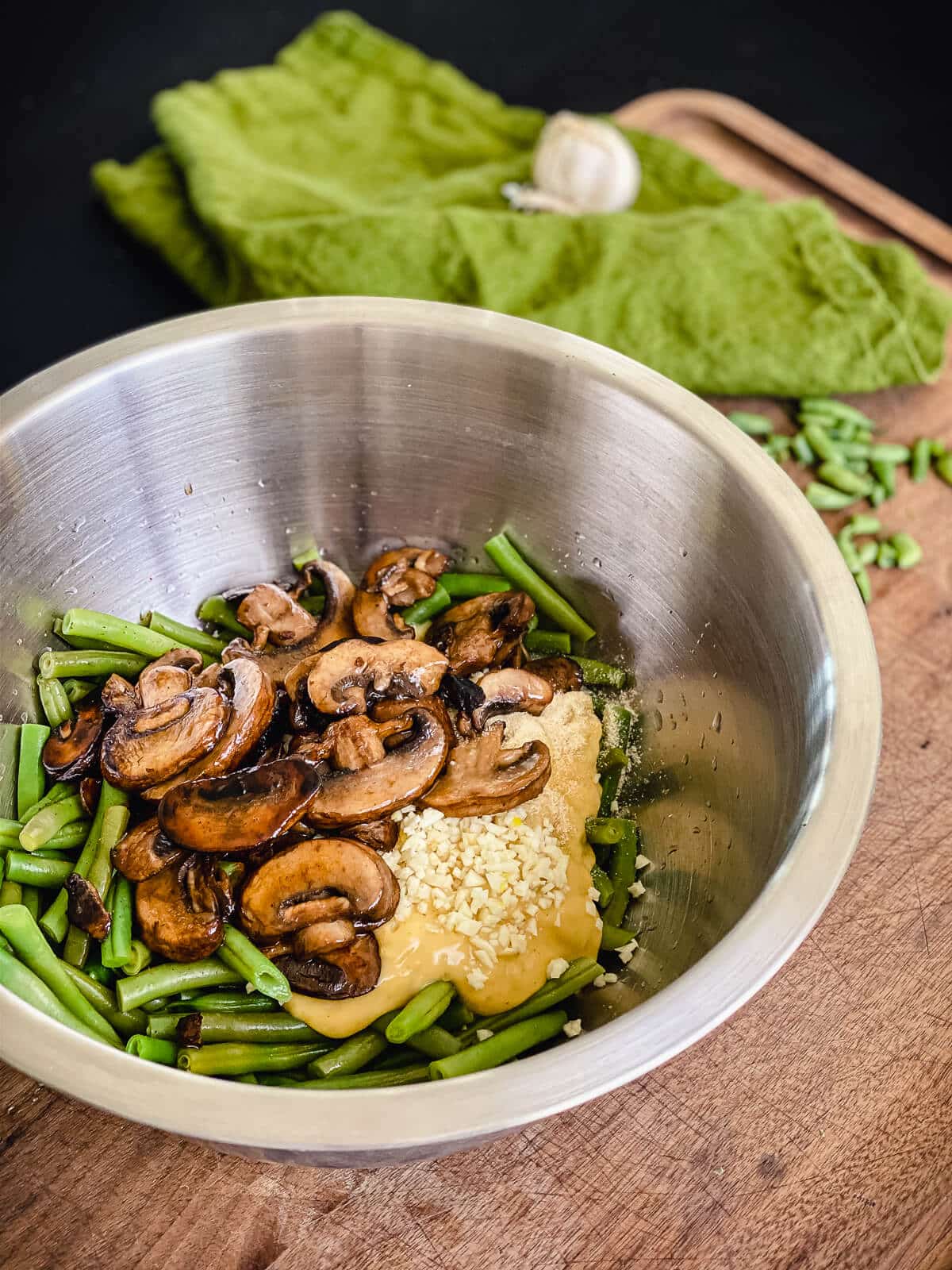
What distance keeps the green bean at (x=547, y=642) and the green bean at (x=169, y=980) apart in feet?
2.64

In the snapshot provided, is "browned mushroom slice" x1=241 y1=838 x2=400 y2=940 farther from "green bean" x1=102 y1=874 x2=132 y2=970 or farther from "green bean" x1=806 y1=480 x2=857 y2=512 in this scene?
"green bean" x1=806 y1=480 x2=857 y2=512

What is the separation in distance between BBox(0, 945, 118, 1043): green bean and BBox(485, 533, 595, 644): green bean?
3.46 feet

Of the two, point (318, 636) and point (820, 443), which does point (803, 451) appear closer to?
point (820, 443)

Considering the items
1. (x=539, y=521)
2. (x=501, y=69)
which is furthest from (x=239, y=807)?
(x=501, y=69)

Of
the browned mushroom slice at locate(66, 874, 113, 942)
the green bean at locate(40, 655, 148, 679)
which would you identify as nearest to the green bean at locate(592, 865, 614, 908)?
the browned mushroom slice at locate(66, 874, 113, 942)

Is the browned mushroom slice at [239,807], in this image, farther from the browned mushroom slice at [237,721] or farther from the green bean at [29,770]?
the green bean at [29,770]

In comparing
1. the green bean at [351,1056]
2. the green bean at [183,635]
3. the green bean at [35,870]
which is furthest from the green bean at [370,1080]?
the green bean at [183,635]

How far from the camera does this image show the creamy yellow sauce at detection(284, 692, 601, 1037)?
157 centimetres

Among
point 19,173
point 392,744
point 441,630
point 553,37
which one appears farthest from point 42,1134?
point 553,37

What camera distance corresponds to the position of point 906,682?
7.01 feet

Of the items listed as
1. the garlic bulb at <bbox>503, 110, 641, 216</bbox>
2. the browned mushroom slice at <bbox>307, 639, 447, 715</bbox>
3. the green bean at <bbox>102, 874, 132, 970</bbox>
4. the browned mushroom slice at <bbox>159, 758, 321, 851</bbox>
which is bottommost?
the green bean at <bbox>102, 874, 132, 970</bbox>

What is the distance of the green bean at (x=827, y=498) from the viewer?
7.80 ft

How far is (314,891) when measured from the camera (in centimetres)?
159

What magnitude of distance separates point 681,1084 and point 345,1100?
0.62m
